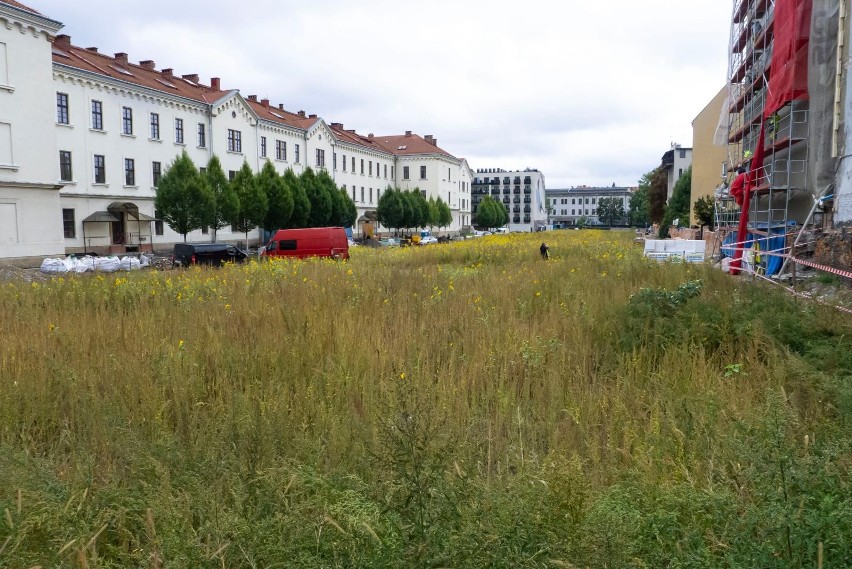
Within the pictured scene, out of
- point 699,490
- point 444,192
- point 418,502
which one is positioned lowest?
point 699,490

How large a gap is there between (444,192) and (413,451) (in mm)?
77631

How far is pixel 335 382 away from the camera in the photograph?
4871 millimetres

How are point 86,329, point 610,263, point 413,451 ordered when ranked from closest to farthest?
point 413,451
point 86,329
point 610,263

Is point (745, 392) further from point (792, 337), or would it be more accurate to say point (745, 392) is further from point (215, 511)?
point (215, 511)

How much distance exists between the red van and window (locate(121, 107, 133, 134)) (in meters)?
17.0

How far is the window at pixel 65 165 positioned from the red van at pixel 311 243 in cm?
1507

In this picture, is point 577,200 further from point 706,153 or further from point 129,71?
point 129,71

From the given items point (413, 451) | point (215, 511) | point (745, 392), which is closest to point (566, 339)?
point (745, 392)

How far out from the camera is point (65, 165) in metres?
32.2

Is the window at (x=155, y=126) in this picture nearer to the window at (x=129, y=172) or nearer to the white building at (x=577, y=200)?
the window at (x=129, y=172)

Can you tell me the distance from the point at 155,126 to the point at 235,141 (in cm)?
769

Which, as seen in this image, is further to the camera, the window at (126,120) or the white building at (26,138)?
the window at (126,120)

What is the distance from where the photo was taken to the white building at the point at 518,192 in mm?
149375

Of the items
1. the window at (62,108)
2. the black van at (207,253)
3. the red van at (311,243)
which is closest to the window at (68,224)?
the window at (62,108)
